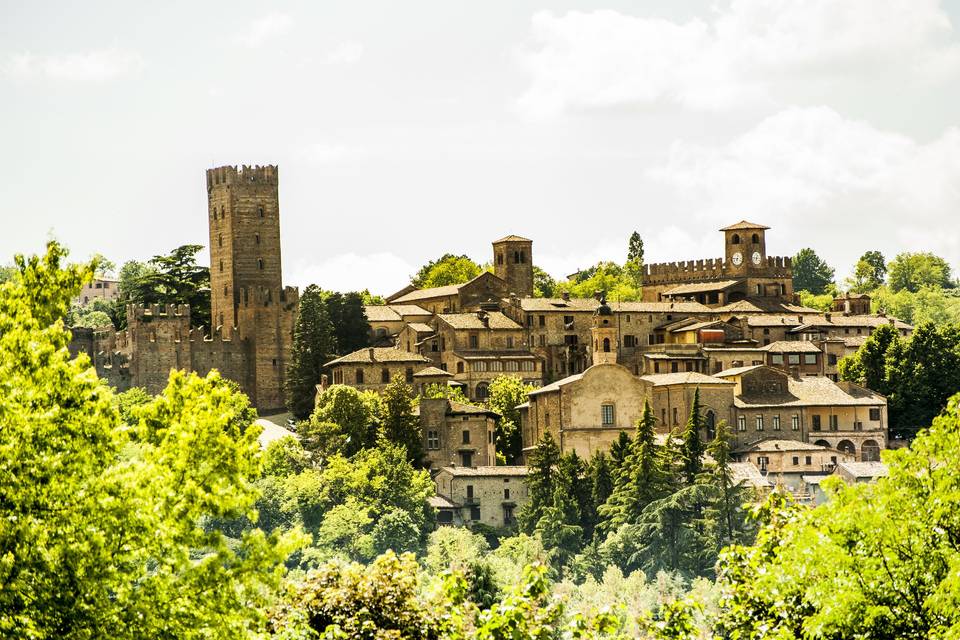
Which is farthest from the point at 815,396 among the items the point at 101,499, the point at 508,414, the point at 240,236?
the point at 101,499

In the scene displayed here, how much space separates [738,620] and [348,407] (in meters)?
53.5

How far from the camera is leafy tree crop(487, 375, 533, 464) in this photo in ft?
275

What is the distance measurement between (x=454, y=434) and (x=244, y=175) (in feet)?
81.1

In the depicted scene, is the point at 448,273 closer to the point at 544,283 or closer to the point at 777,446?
the point at 544,283

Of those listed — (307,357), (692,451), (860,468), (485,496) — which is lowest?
(485,496)

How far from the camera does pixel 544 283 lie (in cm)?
13225

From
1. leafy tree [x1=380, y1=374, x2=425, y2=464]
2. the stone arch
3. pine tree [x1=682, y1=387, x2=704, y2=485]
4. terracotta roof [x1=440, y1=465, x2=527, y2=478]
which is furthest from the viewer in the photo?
the stone arch

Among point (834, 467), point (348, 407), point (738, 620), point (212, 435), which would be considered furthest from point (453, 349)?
point (212, 435)

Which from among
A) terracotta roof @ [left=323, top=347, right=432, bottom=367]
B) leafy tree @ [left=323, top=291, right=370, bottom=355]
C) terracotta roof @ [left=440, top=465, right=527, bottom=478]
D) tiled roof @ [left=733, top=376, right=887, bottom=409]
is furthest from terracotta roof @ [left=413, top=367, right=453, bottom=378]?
tiled roof @ [left=733, top=376, right=887, bottom=409]

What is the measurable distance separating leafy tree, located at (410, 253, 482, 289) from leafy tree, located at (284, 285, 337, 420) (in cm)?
2725

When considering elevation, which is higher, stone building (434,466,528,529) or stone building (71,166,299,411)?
stone building (71,166,299,411)

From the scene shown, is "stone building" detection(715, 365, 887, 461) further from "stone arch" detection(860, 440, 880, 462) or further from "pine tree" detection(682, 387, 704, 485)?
"pine tree" detection(682, 387, 704, 485)

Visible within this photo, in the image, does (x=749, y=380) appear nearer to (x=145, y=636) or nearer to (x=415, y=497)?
(x=415, y=497)

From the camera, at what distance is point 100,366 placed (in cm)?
9206
